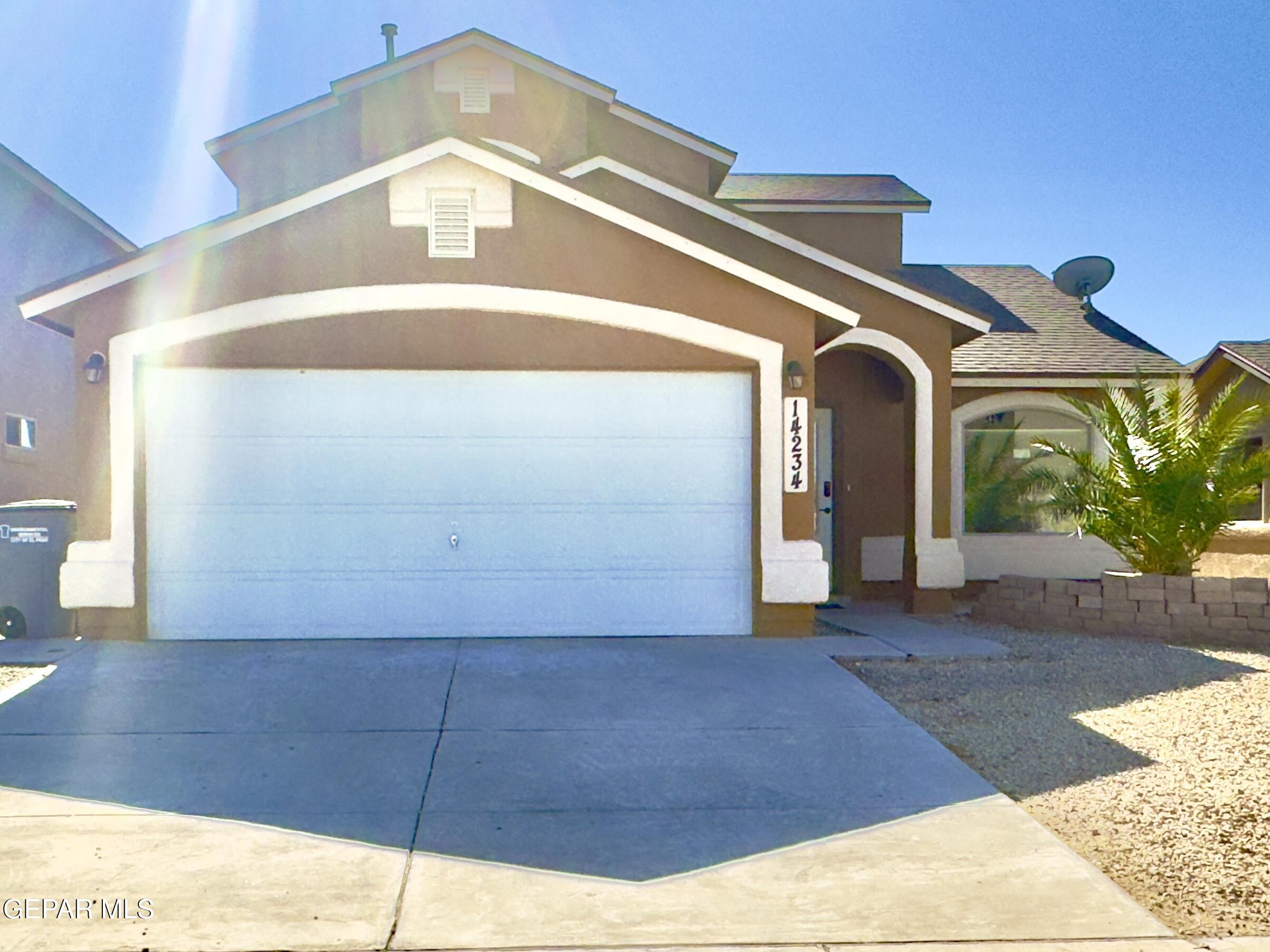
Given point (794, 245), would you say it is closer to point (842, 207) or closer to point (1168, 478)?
point (842, 207)

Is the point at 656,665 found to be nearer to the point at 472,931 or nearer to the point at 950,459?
the point at 472,931

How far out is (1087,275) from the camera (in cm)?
1513

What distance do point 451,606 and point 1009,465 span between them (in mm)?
7776

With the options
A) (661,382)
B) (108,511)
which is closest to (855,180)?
(661,382)

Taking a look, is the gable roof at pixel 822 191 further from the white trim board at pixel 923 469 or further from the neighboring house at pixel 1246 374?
the neighboring house at pixel 1246 374

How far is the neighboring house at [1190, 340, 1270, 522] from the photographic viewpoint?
2053 cm

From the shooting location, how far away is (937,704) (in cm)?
700

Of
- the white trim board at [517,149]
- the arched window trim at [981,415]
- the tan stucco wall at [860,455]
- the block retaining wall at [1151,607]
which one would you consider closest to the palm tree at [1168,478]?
the block retaining wall at [1151,607]

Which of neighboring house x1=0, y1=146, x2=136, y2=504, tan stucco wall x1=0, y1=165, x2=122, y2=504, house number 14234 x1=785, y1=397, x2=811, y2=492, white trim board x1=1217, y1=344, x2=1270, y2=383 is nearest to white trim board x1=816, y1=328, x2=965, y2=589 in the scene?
house number 14234 x1=785, y1=397, x2=811, y2=492

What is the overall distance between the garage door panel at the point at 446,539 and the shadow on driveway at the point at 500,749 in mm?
895

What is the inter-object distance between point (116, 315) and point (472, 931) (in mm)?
7077

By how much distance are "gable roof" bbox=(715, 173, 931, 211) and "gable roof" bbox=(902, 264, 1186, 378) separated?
1.09 m

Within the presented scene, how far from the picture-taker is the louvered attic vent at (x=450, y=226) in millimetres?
8836

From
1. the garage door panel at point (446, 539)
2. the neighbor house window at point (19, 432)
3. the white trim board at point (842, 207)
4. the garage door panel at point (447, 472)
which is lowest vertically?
the garage door panel at point (446, 539)
